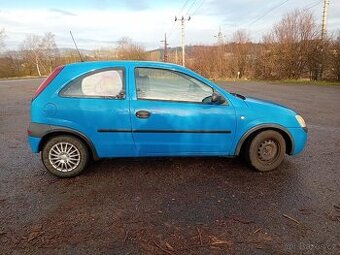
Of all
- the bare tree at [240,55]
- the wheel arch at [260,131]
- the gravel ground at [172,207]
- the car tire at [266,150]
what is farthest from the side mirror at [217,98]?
the bare tree at [240,55]

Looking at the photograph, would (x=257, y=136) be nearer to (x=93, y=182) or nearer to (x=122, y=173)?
(x=122, y=173)

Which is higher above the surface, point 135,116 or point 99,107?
point 99,107

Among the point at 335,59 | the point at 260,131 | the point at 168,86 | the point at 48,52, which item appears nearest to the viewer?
the point at 168,86

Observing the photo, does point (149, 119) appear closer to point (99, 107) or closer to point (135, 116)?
point (135, 116)

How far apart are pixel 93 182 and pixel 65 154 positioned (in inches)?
23.2

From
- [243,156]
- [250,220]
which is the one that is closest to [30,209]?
[250,220]

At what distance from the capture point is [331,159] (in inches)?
187

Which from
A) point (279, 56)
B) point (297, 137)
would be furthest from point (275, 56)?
point (297, 137)

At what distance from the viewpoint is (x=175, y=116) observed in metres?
3.88

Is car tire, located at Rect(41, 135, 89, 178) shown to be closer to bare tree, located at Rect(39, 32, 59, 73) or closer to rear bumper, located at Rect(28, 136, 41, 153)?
rear bumper, located at Rect(28, 136, 41, 153)

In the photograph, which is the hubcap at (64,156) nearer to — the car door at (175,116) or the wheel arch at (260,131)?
the car door at (175,116)

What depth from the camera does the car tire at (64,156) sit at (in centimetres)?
396

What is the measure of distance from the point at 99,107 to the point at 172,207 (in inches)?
66.1

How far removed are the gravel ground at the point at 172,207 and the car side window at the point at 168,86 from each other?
116cm
